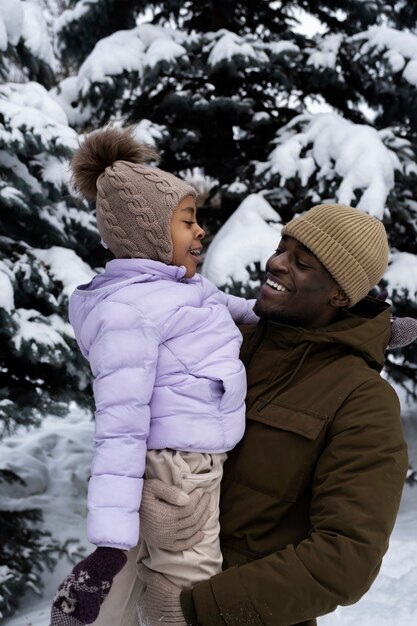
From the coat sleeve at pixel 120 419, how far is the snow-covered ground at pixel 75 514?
2556mm

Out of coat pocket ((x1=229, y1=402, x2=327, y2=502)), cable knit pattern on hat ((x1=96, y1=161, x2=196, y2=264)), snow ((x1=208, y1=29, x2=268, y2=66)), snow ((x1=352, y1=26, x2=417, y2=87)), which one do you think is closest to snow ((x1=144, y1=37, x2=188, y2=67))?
snow ((x1=208, y1=29, x2=268, y2=66))

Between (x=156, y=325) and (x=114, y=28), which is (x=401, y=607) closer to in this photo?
(x=156, y=325)

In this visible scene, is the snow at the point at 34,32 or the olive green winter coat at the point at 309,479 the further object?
the snow at the point at 34,32

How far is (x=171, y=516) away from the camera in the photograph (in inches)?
53.7

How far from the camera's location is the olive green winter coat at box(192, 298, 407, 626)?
49.8 inches

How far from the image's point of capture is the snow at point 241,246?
12.5 feet

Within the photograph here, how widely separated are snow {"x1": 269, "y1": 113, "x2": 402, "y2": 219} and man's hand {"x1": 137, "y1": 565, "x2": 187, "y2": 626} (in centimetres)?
297

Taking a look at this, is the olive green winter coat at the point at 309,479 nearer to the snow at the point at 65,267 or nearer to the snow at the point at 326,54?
the snow at the point at 65,267

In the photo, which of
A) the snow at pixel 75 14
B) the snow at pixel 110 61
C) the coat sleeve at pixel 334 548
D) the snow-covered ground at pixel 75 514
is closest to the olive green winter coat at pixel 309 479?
the coat sleeve at pixel 334 548

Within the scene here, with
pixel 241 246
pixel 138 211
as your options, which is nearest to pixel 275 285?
pixel 138 211

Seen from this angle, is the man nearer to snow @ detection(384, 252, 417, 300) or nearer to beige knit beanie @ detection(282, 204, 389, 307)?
beige knit beanie @ detection(282, 204, 389, 307)

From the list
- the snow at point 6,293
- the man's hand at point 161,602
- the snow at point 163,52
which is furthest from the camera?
the snow at point 163,52

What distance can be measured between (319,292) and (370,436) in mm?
452

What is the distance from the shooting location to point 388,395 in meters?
1.42
